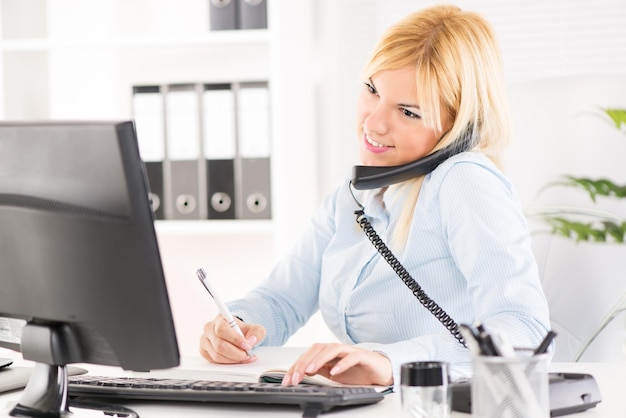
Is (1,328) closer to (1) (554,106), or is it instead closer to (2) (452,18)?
(2) (452,18)

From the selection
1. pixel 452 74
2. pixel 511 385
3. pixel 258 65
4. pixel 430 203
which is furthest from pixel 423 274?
pixel 258 65

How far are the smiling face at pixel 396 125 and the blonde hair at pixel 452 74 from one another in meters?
0.02

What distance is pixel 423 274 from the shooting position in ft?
5.08

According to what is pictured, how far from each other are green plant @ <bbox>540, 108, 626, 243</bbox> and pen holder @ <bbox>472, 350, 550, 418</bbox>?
104cm

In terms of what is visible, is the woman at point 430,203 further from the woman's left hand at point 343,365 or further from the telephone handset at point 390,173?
the woman's left hand at point 343,365

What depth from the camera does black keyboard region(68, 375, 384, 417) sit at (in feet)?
3.47

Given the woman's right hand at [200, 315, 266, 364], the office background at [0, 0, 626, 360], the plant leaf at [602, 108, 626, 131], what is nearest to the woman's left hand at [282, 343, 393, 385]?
the woman's right hand at [200, 315, 266, 364]

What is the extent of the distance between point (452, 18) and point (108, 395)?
0.90m

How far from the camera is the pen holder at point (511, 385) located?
0.87 metres

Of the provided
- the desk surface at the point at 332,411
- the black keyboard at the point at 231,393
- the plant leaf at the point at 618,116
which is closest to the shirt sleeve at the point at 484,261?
the desk surface at the point at 332,411

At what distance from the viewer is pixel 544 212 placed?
195cm

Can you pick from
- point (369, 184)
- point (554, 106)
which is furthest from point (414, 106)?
point (554, 106)

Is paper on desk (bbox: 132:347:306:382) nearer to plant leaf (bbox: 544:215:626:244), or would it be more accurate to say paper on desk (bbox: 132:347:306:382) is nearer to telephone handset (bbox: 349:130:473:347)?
telephone handset (bbox: 349:130:473:347)

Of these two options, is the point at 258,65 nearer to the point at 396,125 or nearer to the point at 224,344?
the point at 396,125
